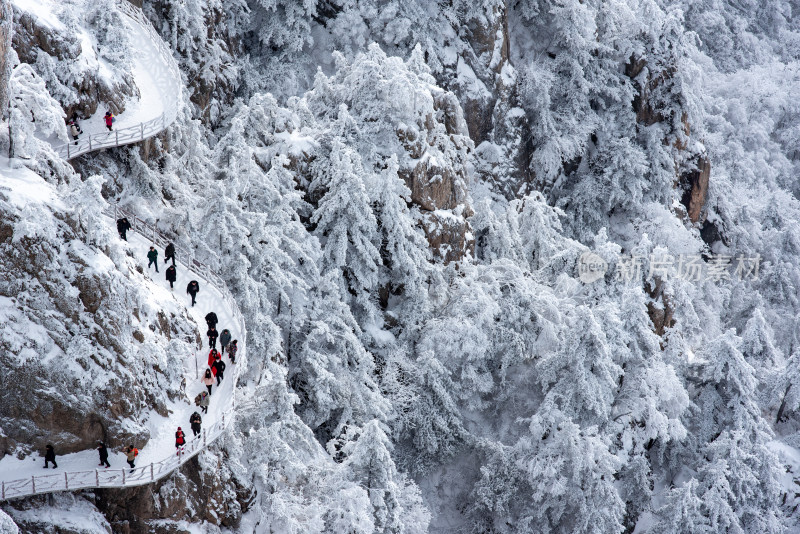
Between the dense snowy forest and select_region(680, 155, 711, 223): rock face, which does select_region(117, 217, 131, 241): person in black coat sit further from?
select_region(680, 155, 711, 223): rock face

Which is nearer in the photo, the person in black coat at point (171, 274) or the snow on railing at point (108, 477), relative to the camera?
the snow on railing at point (108, 477)

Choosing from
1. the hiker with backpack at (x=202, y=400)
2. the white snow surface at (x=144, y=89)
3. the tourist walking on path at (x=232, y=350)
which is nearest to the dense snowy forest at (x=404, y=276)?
the white snow surface at (x=144, y=89)

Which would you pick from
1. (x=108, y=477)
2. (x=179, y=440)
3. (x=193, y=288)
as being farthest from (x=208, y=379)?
(x=108, y=477)

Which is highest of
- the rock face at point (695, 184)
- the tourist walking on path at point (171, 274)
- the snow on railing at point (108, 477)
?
the tourist walking on path at point (171, 274)

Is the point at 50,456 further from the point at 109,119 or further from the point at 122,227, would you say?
the point at 109,119

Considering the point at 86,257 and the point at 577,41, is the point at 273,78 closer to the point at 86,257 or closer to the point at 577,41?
the point at 577,41

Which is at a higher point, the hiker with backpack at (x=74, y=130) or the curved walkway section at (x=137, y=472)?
the hiker with backpack at (x=74, y=130)

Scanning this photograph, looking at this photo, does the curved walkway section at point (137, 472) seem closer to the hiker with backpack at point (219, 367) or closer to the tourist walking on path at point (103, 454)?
the tourist walking on path at point (103, 454)

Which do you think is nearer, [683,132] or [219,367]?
[219,367]
